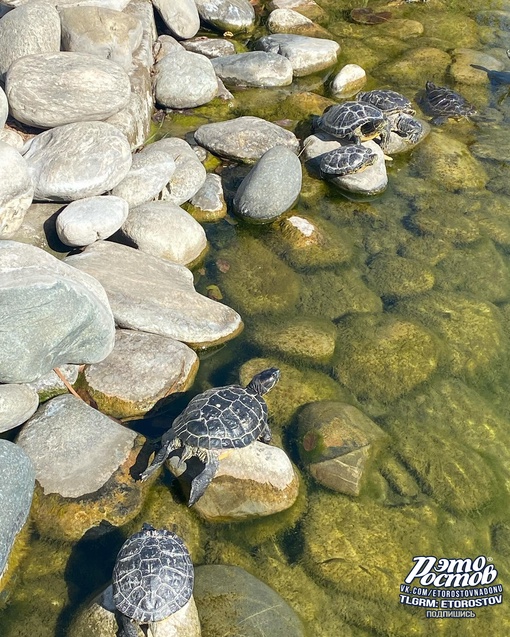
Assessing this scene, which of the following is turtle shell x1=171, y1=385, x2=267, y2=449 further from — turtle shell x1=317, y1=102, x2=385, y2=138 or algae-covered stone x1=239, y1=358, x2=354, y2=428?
turtle shell x1=317, y1=102, x2=385, y2=138

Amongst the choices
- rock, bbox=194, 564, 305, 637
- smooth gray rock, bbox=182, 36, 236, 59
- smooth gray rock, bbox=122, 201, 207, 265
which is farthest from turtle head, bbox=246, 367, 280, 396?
smooth gray rock, bbox=182, 36, 236, 59

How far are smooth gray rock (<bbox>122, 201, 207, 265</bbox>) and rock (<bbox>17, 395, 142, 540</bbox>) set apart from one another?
6.86 feet

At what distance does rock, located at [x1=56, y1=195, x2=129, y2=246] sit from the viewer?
5879mm

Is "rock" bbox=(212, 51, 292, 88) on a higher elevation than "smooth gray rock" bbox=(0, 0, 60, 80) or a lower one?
lower

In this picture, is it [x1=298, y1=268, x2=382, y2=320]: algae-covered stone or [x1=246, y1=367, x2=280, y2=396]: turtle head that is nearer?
[x1=246, y1=367, x2=280, y2=396]: turtle head

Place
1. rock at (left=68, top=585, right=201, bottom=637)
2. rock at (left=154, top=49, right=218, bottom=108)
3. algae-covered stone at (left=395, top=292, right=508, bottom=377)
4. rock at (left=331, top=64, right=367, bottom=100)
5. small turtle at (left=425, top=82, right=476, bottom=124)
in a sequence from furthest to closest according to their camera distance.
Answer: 1. rock at (left=331, top=64, right=367, bottom=100)
2. small turtle at (left=425, top=82, right=476, bottom=124)
3. rock at (left=154, top=49, right=218, bottom=108)
4. algae-covered stone at (left=395, top=292, right=508, bottom=377)
5. rock at (left=68, top=585, right=201, bottom=637)

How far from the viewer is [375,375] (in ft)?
18.5

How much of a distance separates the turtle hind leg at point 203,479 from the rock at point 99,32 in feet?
18.5

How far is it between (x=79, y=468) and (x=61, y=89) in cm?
433

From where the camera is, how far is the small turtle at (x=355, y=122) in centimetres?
846

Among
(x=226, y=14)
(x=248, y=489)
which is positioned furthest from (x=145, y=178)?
(x=226, y=14)

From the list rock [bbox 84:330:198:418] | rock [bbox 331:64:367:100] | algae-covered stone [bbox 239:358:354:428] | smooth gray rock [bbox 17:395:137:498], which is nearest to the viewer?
smooth gray rock [bbox 17:395:137:498]

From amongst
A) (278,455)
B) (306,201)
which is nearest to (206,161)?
(306,201)

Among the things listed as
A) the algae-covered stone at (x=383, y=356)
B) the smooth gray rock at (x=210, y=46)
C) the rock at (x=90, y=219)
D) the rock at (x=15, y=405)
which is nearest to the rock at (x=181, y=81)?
the smooth gray rock at (x=210, y=46)
